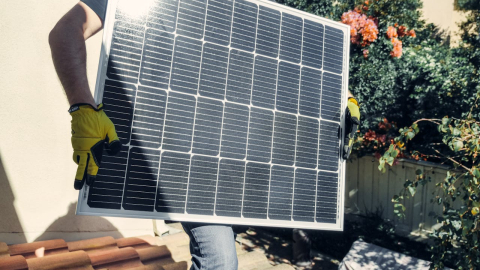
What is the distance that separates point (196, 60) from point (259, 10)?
0.85 metres

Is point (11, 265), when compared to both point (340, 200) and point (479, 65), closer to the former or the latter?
point (340, 200)

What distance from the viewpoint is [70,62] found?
274 cm

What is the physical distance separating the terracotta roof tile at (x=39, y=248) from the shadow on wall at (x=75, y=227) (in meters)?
0.26

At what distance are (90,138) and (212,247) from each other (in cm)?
120

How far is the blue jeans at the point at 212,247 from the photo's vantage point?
3.05 meters

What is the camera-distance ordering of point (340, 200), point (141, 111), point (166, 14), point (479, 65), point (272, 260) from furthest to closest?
1. point (479, 65)
2. point (272, 260)
3. point (340, 200)
4. point (166, 14)
5. point (141, 111)

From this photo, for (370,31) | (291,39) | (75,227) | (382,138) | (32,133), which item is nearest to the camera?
(291,39)

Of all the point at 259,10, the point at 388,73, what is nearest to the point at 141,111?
the point at 259,10

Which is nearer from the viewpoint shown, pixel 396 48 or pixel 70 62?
pixel 70 62

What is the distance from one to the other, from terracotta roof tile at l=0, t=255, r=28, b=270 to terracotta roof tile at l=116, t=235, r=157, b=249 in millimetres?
1213

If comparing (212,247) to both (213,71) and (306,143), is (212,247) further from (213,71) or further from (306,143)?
(213,71)

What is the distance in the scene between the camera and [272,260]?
9.00 meters

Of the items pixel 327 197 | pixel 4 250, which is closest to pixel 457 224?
pixel 327 197

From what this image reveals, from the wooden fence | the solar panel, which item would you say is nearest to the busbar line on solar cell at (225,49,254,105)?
the solar panel
